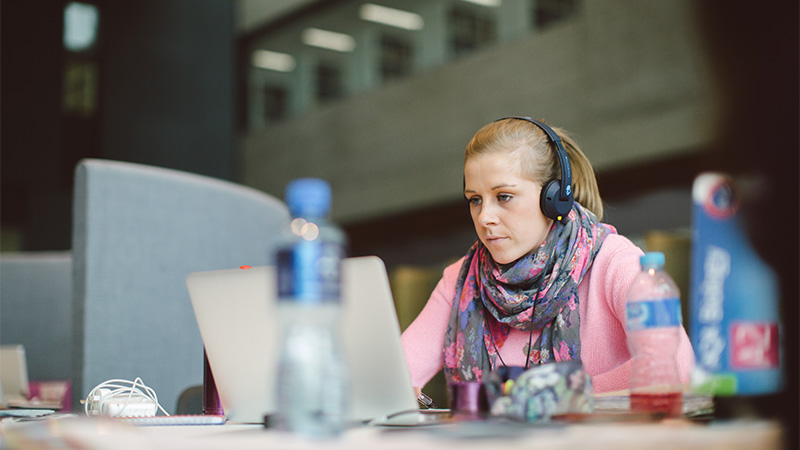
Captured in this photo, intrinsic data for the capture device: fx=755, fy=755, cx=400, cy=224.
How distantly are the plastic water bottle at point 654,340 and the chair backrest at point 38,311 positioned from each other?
8.99 ft

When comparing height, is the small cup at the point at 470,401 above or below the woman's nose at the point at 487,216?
below

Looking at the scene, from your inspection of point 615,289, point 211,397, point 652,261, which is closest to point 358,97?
point 615,289

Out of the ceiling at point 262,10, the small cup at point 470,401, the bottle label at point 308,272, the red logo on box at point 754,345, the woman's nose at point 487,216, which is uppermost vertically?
the ceiling at point 262,10

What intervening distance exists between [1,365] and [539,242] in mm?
1611

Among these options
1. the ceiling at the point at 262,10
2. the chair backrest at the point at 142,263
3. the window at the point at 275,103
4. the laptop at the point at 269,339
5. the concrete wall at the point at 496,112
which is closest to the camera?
the laptop at the point at 269,339

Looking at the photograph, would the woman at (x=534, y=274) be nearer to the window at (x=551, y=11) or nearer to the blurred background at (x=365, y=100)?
the blurred background at (x=365, y=100)

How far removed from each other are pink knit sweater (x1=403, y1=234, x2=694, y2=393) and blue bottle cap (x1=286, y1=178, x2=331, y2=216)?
2.94 feet

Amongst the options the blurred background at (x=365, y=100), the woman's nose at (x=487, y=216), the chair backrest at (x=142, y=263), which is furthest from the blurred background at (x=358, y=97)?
the chair backrest at (x=142, y=263)

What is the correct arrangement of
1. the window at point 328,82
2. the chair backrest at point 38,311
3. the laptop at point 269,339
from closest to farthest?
the laptop at point 269,339 < the chair backrest at point 38,311 < the window at point 328,82

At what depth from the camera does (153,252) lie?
90.2 inches

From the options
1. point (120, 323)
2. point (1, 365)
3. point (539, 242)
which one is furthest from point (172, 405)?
point (539, 242)

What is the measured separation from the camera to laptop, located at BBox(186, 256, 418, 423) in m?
0.90

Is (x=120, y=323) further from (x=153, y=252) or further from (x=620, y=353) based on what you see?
(x=620, y=353)

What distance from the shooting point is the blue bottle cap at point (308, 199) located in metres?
0.72
